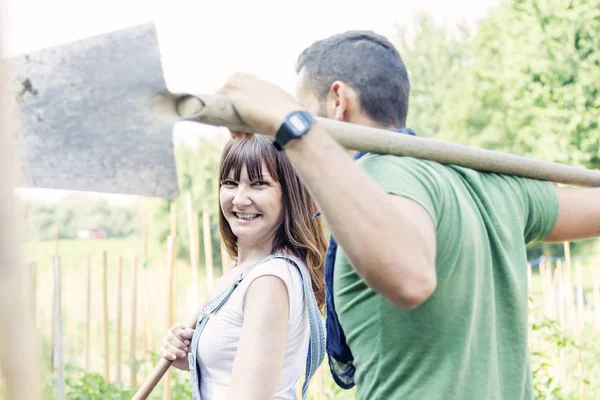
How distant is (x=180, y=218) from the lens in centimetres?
1756

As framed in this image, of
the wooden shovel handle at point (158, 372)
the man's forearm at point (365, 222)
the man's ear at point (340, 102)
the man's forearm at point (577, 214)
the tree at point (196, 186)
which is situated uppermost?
the man's ear at point (340, 102)

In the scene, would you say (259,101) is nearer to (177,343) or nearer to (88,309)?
(177,343)

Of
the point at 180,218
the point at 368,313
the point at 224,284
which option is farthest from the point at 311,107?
the point at 180,218

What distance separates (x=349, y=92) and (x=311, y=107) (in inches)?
3.3

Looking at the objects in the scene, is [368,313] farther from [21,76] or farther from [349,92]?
[21,76]

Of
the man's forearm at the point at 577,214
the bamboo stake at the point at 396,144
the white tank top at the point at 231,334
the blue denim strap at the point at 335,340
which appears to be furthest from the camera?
the white tank top at the point at 231,334

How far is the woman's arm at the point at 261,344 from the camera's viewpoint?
190 cm

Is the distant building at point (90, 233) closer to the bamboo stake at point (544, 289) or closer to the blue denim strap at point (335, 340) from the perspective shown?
the bamboo stake at point (544, 289)

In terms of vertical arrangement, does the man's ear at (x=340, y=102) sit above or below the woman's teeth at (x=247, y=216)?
above

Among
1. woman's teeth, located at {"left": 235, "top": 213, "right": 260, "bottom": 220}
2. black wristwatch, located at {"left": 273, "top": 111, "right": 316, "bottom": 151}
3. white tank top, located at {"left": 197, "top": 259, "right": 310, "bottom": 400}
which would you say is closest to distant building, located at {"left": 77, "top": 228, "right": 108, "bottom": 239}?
woman's teeth, located at {"left": 235, "top": 213, "right": 260, "bottom": 220}

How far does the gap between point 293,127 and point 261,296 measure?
Result: 34.2 inches

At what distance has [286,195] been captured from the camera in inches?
86.8

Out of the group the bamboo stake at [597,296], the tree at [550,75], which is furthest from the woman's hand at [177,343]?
the tree at [550,75]

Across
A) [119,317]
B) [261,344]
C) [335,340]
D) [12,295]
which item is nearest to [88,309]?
[119,317]
